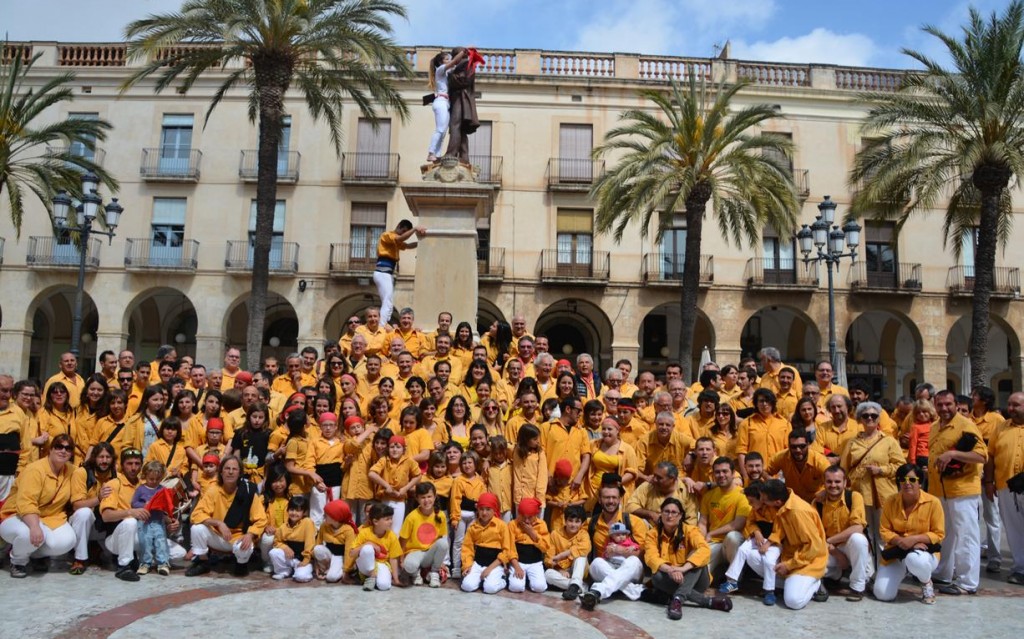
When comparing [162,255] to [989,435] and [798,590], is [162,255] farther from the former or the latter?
[989,435]

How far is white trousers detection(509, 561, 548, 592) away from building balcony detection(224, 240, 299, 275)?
69.3 feet

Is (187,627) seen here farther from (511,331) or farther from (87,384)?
(511,331)

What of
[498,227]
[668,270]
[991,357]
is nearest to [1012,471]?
[668,270]

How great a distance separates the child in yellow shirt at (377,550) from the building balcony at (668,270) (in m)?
20.3

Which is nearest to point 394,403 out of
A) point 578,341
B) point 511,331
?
point 511,331

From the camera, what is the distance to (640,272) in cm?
2625

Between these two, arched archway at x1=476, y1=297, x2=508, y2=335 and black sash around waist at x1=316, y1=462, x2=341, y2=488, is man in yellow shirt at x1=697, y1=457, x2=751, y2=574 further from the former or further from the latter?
arched archway at x1=476, y1=297, x2=508, y2=335

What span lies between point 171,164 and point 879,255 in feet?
82.5

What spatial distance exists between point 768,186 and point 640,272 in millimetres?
6765

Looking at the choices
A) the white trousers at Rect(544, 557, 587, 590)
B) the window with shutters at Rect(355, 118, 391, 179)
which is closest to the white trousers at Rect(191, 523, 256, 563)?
the white trousers at Rect(544, 557, 587, 590)

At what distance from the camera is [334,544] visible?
6.68 meters

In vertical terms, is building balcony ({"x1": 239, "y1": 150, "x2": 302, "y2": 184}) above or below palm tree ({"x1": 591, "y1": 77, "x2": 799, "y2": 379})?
above

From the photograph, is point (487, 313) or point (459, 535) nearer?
point (459, 535)

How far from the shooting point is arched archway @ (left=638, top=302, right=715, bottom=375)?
28516 millimetres
